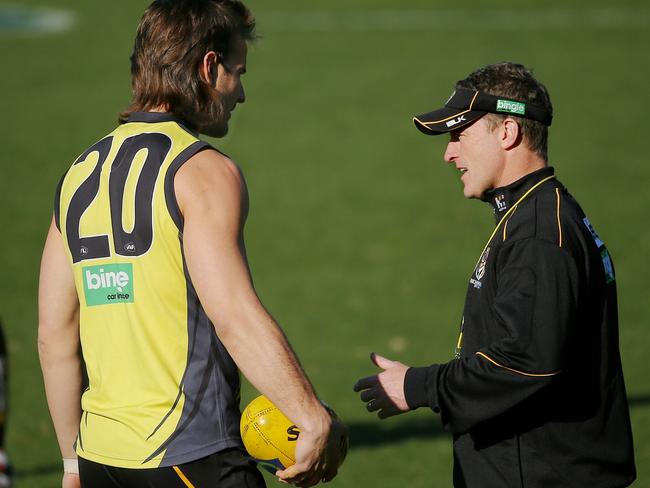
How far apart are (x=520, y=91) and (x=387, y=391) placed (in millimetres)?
1206

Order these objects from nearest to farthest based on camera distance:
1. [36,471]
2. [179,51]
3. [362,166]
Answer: [179,51] → [36,471] → [362,166]

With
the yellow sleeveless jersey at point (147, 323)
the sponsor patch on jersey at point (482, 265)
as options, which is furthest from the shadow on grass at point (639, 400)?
the yellow sleeveless jersey at point (147, 323)

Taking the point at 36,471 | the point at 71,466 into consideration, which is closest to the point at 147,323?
the point at 71,466

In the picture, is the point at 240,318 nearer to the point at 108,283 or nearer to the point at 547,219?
the point at 108,283

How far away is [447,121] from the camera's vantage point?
3.90m

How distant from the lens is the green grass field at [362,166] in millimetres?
9898

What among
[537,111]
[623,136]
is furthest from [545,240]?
[623,136]

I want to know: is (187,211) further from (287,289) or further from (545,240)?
(287,289)

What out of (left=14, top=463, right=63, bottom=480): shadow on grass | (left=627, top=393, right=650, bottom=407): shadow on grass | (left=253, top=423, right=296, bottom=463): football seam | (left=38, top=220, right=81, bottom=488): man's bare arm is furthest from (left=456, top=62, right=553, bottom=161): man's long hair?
(left=627, top=393, right=650, bottom=407): shadow on grass

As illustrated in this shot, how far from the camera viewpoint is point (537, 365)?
3.45 metres

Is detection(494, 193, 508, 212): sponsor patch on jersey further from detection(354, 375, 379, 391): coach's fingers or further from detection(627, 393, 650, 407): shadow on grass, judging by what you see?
detection(627, 393, 650, 407): shadow on grass

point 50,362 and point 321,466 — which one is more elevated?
point 50,362

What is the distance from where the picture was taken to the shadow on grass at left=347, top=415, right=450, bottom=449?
26.6 feet

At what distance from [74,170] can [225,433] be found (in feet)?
3.55
